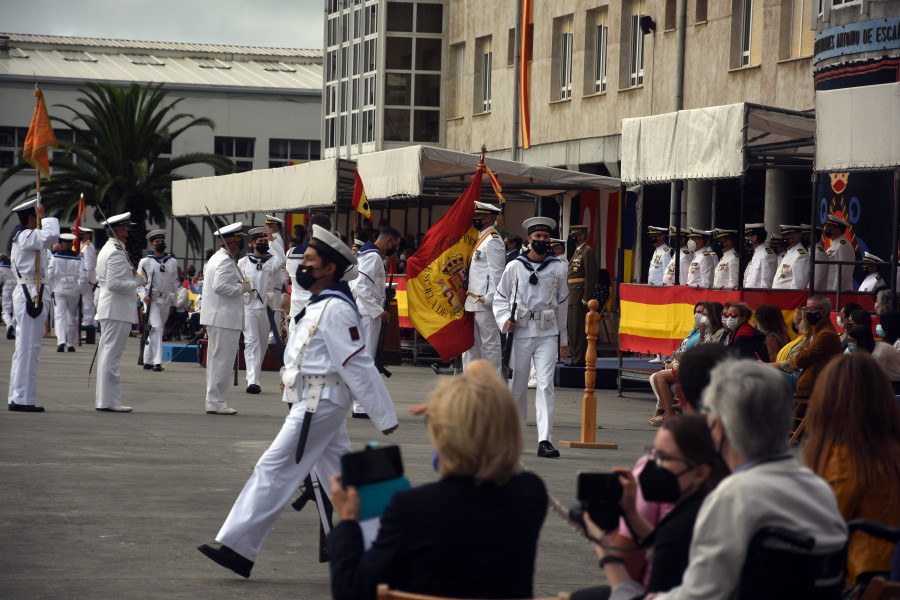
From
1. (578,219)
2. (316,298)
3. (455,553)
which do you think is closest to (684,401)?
(455,553)

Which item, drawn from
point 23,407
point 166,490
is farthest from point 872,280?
point 23,407

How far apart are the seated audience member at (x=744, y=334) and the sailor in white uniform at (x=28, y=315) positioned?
268 inches

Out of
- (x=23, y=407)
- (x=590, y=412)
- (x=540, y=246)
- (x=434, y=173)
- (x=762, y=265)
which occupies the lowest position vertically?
(x=23, y=407)

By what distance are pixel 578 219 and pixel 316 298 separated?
19563mm

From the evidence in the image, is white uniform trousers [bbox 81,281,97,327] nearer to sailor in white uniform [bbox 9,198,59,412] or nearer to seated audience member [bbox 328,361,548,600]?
sailor in white uniform [bbox 9,198,59,412]

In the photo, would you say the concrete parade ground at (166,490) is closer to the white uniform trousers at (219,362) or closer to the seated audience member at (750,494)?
the white uniform trousers at (219,362)

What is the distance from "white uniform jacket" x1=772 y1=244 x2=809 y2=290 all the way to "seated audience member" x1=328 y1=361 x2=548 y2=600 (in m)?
12.4

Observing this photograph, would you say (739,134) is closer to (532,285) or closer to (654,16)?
(532,285)

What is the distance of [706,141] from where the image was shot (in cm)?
1423

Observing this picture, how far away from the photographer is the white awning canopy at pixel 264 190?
2238 centimetres

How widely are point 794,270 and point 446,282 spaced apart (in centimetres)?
406

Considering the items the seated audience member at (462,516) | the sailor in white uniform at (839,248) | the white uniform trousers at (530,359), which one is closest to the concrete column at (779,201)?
the sailor in white uniform at (839,248)

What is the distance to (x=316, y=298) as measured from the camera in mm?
7137

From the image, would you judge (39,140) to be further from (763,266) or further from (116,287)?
(763,266)
